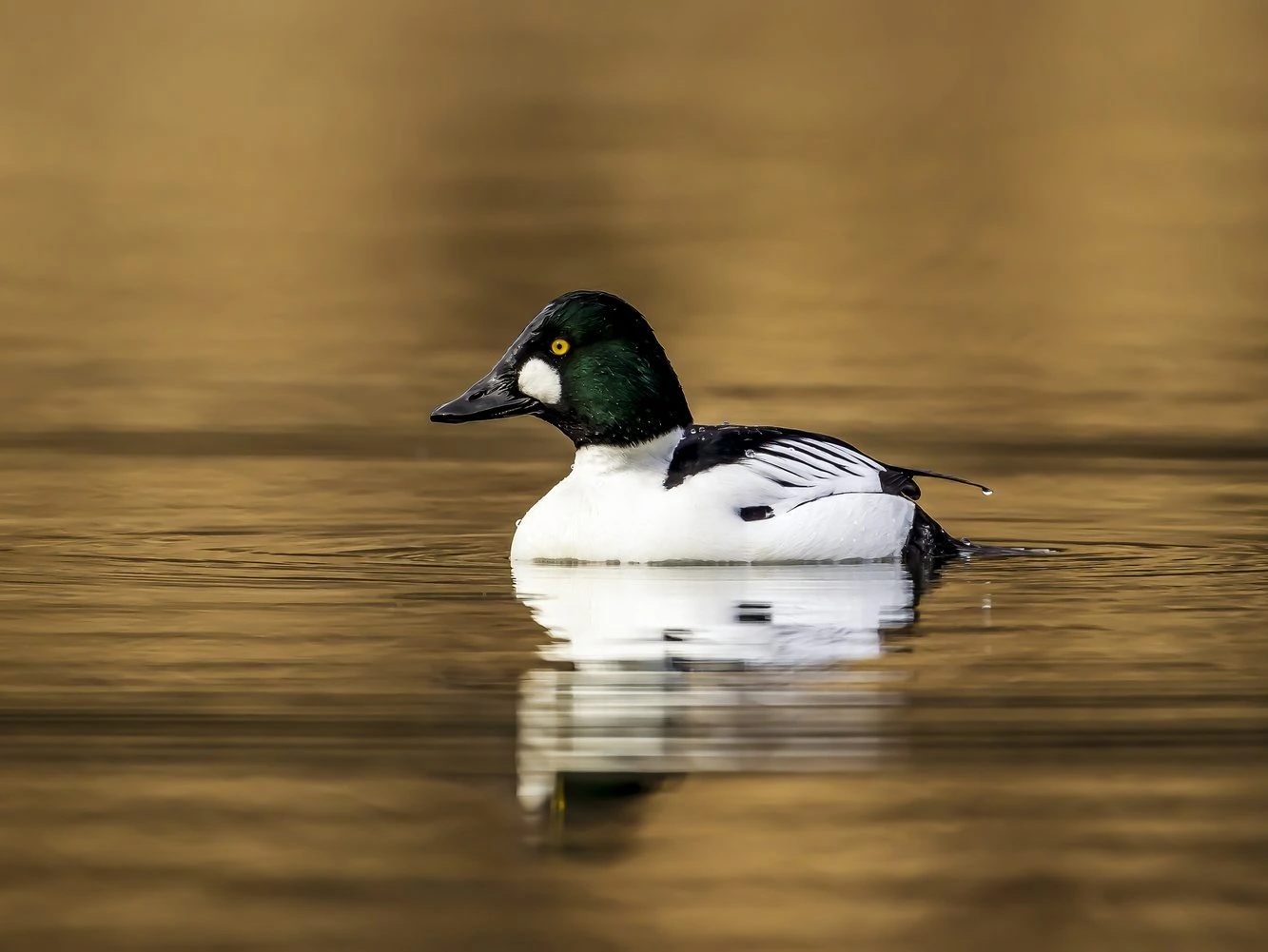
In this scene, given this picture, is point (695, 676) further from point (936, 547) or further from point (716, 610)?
point (936, 547)

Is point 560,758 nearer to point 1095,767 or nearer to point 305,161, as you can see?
point 1095,767

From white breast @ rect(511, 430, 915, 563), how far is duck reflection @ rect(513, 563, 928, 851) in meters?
0.07

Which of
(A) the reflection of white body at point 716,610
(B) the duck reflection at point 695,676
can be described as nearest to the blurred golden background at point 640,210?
(A) the reflection of white body at point 716,610

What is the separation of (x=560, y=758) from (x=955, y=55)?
29.3 m

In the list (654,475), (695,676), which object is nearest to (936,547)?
(654,475)

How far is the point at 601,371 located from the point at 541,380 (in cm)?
22

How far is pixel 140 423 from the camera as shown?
13125mm

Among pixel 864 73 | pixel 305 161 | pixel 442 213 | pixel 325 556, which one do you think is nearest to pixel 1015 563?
pixel 325 556

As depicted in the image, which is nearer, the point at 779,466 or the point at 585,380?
the point at 779,466

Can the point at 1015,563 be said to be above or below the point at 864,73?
below

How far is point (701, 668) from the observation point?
7.54 m

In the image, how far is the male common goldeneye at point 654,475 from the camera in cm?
955

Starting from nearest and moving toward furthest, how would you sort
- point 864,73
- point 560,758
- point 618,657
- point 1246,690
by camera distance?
point 560,758, point 1246,690, point 618,657, point 864,73

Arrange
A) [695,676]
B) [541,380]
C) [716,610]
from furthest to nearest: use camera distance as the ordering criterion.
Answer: [541,380] < [716,610] < [695,676]
